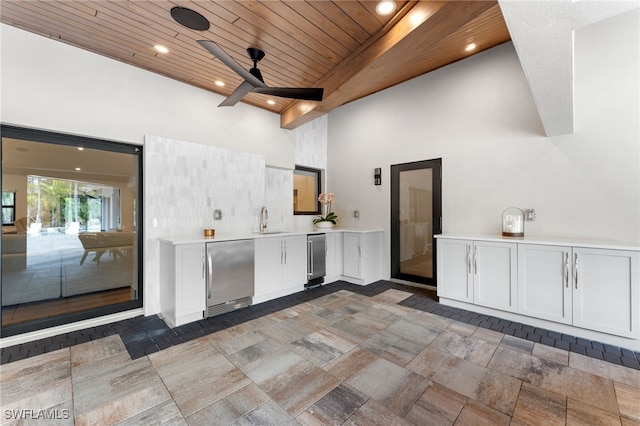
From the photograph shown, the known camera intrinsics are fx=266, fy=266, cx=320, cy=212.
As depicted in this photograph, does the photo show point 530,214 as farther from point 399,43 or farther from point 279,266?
point 279,266

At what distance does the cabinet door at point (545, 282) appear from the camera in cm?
284

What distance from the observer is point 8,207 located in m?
2.71

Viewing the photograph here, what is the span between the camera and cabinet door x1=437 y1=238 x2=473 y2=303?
3.52m

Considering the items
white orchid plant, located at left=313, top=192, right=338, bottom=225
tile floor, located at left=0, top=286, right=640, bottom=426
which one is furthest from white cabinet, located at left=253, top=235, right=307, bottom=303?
white orchid plant, located at left=313, top=192, right=338, bottom=225

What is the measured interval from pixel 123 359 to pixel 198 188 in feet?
7.29

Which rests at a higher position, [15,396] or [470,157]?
[470,157]

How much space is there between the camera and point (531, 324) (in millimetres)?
3078

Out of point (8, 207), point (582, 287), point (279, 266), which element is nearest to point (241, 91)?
point (279, 266)

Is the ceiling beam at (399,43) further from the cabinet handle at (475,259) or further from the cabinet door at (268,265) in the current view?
the cabinet handle at (475,259)

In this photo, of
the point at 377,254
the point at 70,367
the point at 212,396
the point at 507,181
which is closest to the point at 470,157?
the point at 507,181

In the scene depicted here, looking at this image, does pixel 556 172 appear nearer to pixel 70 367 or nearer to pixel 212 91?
pixel 212 91

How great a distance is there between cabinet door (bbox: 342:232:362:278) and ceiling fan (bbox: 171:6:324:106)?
2.59m

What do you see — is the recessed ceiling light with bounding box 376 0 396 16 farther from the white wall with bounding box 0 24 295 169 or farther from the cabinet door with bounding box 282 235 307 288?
the cabinet door with bounding box 282 235 307 288

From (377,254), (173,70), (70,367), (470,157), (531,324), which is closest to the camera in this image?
(70,367)
